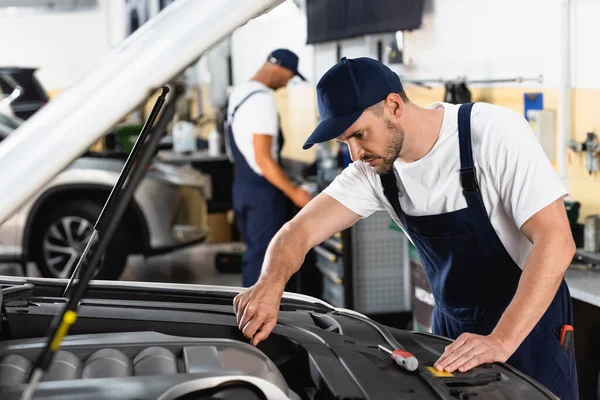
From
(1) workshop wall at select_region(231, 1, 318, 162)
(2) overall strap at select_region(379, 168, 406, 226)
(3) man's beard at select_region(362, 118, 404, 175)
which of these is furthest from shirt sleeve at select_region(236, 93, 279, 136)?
(3) man's beard at select_region(362, 118, 404, 175)

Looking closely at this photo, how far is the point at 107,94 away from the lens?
1.20 metres

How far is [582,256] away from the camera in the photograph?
3.36 meters

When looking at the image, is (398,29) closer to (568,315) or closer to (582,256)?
(582,256)

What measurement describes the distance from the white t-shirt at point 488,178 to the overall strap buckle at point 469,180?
0.02 m

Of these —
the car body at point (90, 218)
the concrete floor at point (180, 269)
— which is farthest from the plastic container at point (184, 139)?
the car body at point (90, 218)

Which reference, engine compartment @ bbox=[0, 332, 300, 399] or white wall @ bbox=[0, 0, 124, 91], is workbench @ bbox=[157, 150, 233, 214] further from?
engine compartment @ bbox=[0, 332, 300, 399]

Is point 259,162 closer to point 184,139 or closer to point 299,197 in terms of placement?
A: point 299,197

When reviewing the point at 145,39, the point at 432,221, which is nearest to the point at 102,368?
the point at 145,39

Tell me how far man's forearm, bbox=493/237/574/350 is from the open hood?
95 centimetres

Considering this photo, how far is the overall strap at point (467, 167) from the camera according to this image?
212 centimetres

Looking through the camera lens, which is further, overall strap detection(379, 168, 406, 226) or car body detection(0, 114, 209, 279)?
car body detection(0, 114, 209, 279)

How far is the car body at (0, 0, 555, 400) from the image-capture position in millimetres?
1197

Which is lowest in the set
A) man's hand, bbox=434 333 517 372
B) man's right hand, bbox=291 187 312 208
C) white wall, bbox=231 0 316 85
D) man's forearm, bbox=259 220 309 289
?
man's hand, bbox=434 333 517 372

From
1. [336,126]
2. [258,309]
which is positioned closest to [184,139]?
[336,126]
